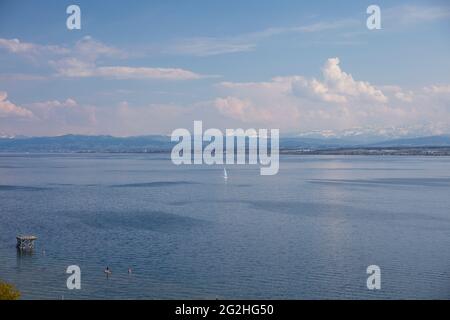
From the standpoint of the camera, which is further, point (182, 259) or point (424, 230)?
point (424, 230)

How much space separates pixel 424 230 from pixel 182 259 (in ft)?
44.8

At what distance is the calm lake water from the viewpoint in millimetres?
16875

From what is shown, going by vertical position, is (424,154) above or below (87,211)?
above

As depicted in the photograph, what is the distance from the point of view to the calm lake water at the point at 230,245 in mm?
16875

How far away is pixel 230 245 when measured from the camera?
890 inches

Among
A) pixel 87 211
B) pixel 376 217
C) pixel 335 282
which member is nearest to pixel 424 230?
pixel 376 217

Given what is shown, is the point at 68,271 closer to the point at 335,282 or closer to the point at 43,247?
the point at 43,247

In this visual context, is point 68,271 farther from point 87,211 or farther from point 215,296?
point 87,211

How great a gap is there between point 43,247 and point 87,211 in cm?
1090

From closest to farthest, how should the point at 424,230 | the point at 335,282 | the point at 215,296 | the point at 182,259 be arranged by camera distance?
the point at 215,296
the point at 335,282
the point at 182,259
the point at 424,230
